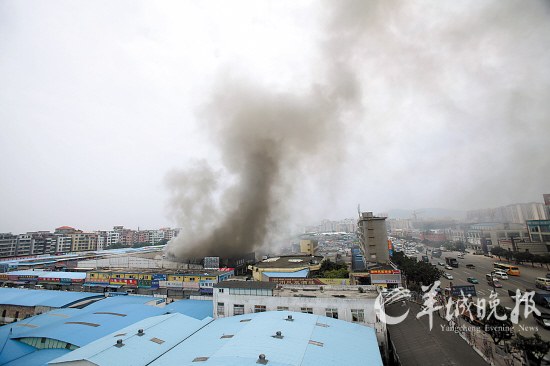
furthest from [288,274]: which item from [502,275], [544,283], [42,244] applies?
[42,244]

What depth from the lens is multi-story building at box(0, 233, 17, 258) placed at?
64250 mm

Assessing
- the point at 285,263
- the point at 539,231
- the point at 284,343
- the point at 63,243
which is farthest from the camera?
the point at 63,243

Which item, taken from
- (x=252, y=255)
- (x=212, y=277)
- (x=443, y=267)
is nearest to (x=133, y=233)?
(x=252, y=255)

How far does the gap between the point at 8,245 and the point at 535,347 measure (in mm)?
94013

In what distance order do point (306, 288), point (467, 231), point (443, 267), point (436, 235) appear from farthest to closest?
point (436, 235), point (467, 231), point (443, 267), point (306, 288)

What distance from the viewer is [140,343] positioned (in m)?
11.7

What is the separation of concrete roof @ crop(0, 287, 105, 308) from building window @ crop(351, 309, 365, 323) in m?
23.4

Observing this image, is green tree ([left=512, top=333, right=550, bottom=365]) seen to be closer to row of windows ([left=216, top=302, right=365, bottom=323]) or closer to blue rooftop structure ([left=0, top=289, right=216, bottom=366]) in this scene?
row of windows ([left=216, top=302, right=365, bottom=323])

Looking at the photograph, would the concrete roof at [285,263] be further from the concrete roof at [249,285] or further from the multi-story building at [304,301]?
the concrete roof at [249,285]

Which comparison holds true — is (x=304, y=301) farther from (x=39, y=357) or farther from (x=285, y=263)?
(x=285, y=263)

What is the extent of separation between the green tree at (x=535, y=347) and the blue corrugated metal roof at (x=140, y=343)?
14.7 metres

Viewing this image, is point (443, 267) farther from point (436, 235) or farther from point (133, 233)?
point (133, 233)

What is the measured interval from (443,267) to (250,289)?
1414 inches

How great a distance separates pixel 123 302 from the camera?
72.4 ft
